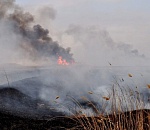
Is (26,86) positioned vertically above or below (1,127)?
above

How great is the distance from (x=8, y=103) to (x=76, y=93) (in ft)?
28.9

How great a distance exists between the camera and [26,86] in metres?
22.2

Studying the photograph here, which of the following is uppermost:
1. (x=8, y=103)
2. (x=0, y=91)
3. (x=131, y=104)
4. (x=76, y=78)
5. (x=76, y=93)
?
(x=76, y=78)

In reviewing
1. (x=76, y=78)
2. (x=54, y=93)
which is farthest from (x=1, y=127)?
(x=76, y=78)

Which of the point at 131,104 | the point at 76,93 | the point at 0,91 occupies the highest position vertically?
the point at 76,93

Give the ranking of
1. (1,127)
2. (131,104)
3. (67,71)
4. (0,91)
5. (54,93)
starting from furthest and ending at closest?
(67,71) → (54,93) → (0,91) → (1,127) → (131,104)

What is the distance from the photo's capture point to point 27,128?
9180mm

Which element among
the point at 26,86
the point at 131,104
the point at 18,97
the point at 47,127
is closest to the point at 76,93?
the point at 26,86

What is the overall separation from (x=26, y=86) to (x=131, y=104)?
17.7 m

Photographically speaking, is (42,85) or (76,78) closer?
(42,85)

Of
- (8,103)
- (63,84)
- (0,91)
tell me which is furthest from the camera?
(63,84)

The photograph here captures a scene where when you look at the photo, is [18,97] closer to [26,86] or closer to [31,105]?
Answer: [31,105]

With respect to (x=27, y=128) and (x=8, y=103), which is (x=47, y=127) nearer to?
(x=27, y=128)

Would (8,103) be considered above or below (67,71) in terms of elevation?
below
